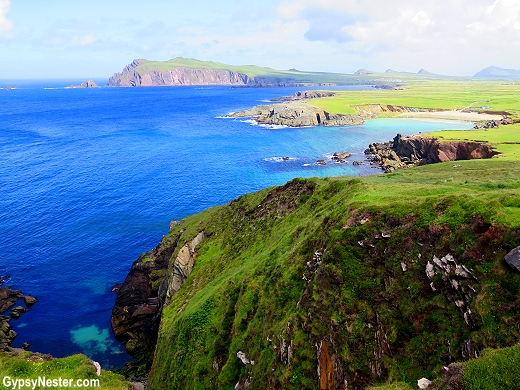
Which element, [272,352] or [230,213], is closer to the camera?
[272,352]

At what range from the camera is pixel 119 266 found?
62.8 m

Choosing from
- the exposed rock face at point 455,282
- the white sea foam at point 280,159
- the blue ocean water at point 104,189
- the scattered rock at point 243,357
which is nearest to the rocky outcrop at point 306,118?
the blue ocean water at point 104,189

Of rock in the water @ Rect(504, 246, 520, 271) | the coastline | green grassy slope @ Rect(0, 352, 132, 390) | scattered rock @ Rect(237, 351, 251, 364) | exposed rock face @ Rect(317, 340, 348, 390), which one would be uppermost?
the coastline

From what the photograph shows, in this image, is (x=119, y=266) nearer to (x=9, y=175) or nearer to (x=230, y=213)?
(x=230, y=213)

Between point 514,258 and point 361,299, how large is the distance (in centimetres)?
846

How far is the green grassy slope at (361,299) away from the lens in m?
17.8

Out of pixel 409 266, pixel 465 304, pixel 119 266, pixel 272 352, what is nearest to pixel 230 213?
pixel 119 266

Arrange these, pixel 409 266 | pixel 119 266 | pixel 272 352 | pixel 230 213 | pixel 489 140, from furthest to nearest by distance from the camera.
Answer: pixel 489 140 < pixel 119 266 < pixel 230 213 < pixel 272 352 < pixel 409 266

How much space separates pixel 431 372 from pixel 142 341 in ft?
128

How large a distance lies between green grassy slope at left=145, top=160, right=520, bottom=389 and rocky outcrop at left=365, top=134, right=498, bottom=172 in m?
69.0

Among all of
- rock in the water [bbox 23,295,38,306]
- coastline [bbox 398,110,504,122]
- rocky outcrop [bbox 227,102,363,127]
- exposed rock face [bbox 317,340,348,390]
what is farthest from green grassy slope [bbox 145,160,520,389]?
coastline [bbox 398,110,504,122]

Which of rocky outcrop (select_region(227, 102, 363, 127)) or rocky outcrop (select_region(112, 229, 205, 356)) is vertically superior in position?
rocky outcrop (select_region(227, 102, 363, 127))

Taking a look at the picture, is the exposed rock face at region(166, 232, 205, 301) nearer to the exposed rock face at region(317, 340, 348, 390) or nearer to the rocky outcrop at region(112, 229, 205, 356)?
the rocky outcrop at region(112, 229, 205, 356)

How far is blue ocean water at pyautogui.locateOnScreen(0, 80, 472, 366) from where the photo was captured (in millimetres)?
52938
